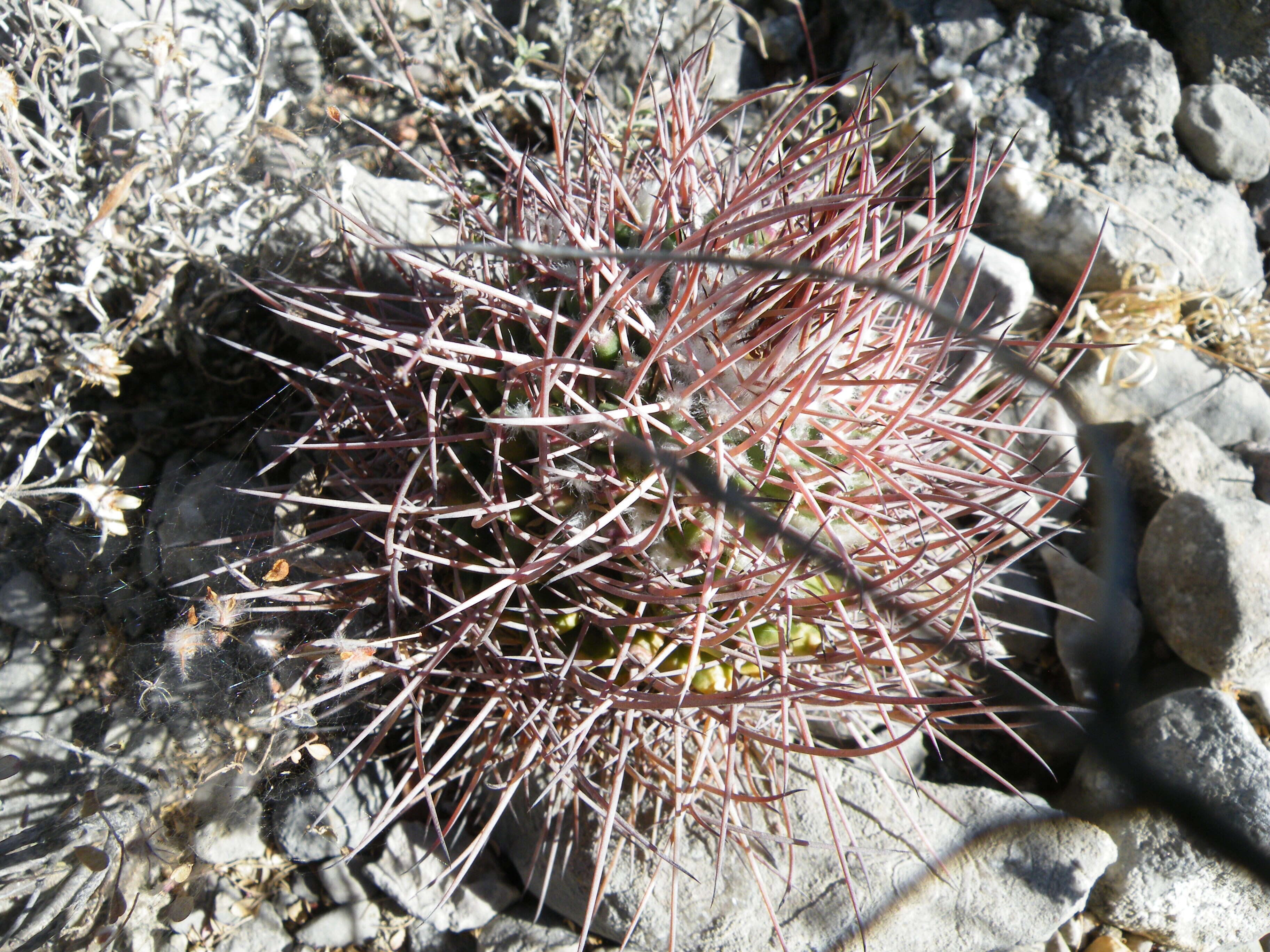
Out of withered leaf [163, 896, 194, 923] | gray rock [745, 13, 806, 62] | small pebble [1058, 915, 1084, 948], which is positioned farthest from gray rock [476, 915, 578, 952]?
gray rock [745, 13, 806, 62]

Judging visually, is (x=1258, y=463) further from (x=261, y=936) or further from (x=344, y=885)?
(x=261, y=936)

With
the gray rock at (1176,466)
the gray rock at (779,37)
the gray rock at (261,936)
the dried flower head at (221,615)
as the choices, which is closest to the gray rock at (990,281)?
the gray rock at (1176,466)

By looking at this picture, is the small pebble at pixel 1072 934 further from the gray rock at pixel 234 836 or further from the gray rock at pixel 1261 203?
the gray rock at pixel 1261 203

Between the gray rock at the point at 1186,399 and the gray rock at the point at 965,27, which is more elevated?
the gray rock at the point at 965,27

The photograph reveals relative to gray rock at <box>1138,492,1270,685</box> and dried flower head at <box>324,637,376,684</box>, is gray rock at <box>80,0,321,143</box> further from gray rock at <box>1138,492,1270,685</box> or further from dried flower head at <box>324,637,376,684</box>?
gray rock at <box>1138,492,1270,685</box>

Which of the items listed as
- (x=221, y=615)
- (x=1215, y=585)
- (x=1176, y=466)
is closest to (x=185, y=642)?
(x=221, y=615)

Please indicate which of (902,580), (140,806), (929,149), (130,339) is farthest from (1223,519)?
(130,339)
